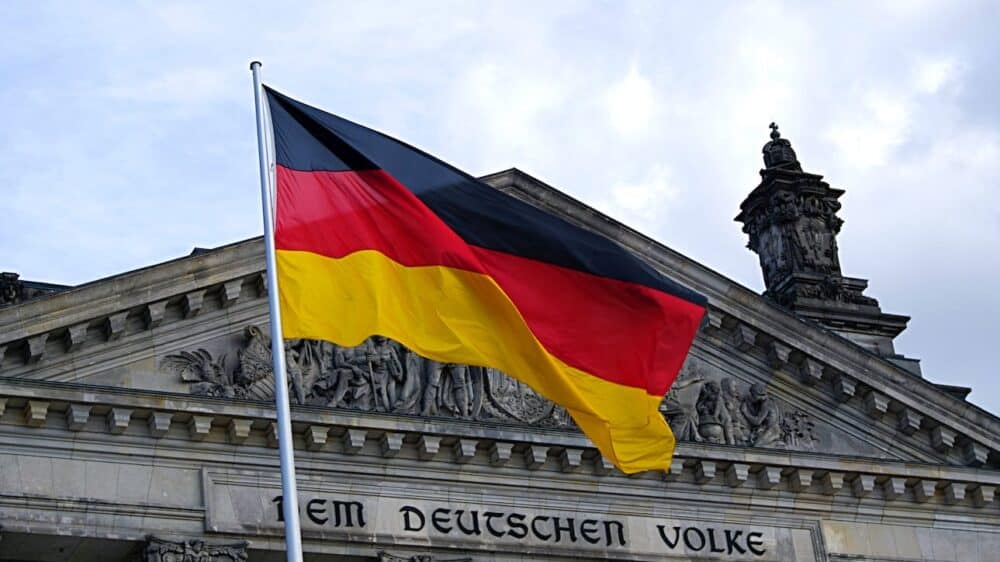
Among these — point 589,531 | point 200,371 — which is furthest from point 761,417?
point 200,371

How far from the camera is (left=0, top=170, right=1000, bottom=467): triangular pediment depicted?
94.3 ft

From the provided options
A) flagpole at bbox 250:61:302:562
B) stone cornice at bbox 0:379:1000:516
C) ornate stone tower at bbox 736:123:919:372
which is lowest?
flagpole at bbox 250:61:302:562

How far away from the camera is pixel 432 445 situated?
1182 inches

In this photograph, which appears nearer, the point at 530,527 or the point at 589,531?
the point at 530,527

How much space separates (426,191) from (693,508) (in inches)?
485

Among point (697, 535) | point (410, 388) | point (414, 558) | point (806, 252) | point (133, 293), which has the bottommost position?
point (414, 558)

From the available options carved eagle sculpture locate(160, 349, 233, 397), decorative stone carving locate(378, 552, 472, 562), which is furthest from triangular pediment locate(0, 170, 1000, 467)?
decorative stone carving locate(378, 552, 472, 562)

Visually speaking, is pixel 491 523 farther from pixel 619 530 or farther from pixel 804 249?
pixel 804 249

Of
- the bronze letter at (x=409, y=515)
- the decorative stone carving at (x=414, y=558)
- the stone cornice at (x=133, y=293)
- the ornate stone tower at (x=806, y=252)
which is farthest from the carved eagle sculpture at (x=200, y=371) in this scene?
the ornate stone tower at (x=806, y=252)

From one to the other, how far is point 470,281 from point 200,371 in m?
9.44

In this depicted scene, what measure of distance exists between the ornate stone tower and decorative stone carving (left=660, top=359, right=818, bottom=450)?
2807 mm

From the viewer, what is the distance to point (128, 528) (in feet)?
91.4

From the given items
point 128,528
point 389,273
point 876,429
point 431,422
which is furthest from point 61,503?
point 876,429

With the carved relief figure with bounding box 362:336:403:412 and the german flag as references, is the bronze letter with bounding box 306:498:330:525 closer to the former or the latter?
the carved relief figure with bounding box 362:336:403:412
